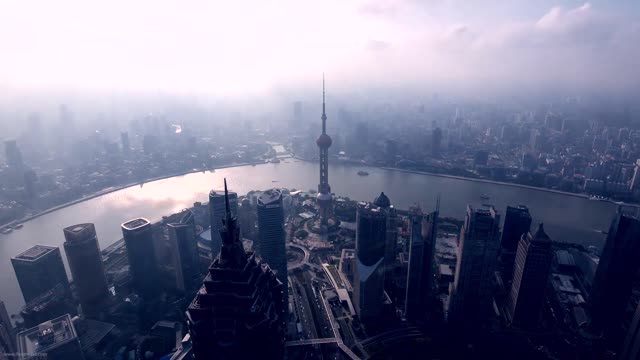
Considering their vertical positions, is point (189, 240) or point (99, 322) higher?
point (189, 240)

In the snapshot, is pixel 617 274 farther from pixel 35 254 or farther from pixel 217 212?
pixel 35 254

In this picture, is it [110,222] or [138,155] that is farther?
[138,155]

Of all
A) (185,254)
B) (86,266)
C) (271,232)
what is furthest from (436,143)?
(86,266)

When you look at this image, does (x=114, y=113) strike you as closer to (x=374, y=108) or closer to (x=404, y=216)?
(x=374, y=108)

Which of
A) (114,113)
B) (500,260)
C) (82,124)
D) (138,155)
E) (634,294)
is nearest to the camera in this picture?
(634,294)

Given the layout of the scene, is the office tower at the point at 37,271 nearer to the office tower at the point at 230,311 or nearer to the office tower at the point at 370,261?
the office tower at the point at 370,261

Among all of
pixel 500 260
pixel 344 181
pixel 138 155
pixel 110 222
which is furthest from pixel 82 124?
pixel 500 260

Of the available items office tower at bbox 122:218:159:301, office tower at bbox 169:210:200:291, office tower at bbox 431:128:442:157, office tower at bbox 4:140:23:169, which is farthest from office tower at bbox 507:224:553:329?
office tower at bbox 4:140:23:169
